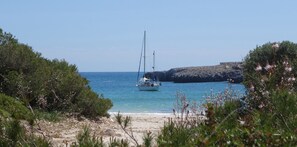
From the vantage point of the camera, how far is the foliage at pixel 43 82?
1673cm

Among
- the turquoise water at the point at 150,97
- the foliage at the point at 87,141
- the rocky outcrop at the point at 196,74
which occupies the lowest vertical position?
the turquoise water at the point at 150,97

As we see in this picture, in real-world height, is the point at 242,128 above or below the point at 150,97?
above

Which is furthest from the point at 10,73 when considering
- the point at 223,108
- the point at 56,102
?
the point at 223,108

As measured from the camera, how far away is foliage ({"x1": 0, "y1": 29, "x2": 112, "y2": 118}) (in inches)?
659

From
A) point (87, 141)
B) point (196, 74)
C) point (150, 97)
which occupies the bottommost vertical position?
point (150, 97)

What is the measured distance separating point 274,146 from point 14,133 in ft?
4.76

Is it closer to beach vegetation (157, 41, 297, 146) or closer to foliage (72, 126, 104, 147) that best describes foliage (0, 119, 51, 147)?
foliage (72, 126, 104, 147)

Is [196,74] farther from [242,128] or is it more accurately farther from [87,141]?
[87,141]

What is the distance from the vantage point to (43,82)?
16.9m

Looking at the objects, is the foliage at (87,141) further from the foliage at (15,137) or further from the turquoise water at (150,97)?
A: the turquoise water at (150,97)

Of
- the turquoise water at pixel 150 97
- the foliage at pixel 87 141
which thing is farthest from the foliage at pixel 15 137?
the turquoise water at pixel 150 97

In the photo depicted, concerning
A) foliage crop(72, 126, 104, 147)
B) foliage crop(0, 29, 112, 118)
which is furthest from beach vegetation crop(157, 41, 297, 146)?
foliage crop(0, 29, 112, 118)

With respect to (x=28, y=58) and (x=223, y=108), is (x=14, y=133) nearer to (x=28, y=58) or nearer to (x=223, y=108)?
(x=223, y=108)

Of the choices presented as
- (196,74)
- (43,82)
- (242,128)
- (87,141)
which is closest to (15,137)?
(87,141)
